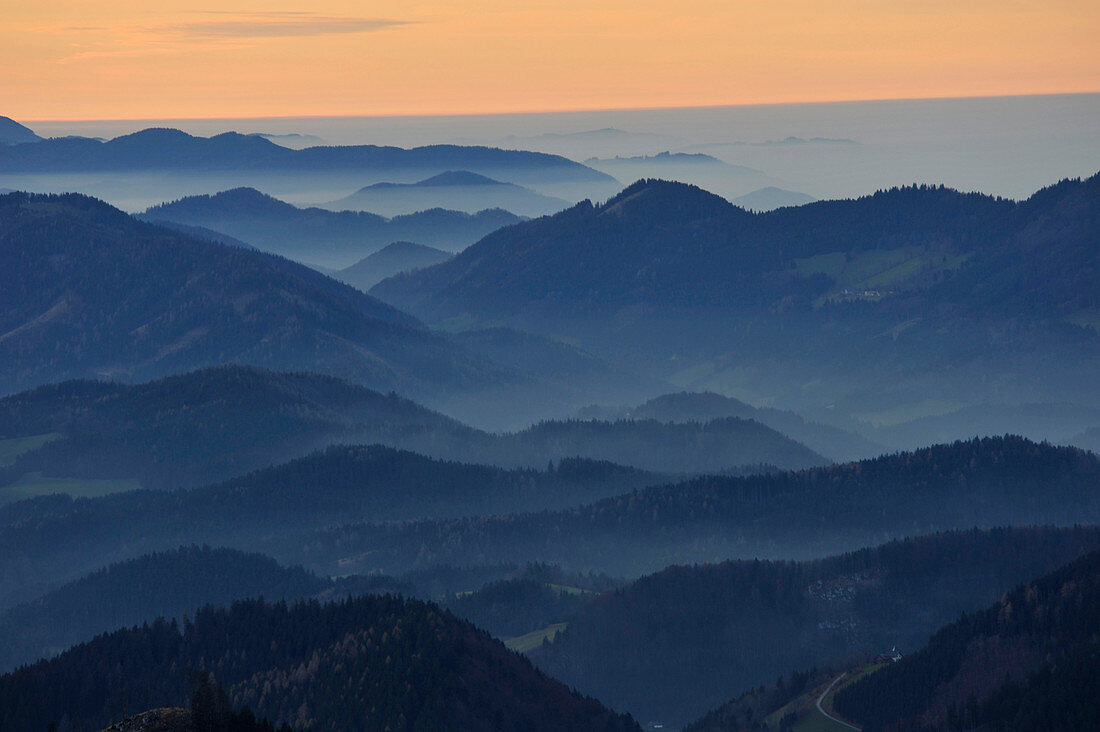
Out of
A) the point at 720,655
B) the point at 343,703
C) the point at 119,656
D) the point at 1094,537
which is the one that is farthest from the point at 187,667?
the point at 1094,537

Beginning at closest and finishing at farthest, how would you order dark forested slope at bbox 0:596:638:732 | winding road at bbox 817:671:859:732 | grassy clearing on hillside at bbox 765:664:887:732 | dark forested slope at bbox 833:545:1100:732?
dark forested slope at bbox 833:545:1100:732 < dark forested slope at bbox 0:596:638:732 < winding road at bbox 817:671:859:732 < grassy clearing on hillside at bbox 765:664:887:732

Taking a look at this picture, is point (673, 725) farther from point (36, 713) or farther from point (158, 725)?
point (158, 725)

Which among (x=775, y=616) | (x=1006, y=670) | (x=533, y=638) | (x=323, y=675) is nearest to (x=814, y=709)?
(x=1006, y=670)

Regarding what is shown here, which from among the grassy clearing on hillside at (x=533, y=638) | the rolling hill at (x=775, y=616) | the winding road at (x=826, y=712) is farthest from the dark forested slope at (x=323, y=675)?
the grassy clearing on hillside at (x=533, y=638)

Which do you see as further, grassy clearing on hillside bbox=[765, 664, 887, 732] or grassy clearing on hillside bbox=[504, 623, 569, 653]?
grassy clearing on hillside bbox=[504, 623, 569, 653]

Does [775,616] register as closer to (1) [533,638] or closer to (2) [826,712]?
Answer: (1) [533,638]

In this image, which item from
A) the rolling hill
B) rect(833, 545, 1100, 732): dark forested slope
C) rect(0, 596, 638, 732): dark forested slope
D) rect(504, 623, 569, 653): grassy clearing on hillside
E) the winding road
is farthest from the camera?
rect(504, 623, 569, 653): grassy clearing on hillside

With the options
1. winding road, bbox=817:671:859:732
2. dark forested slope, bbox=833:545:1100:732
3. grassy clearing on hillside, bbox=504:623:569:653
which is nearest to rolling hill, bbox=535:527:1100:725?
grassy clearing on hillside, bbox=504:623:569:653

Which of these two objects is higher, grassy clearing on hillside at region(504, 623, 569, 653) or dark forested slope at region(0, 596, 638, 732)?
dark forested slope at region(0, 596, 638, 732)

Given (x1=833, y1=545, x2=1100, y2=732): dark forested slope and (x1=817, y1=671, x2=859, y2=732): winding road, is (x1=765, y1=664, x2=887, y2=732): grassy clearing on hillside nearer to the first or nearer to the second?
(x1=817, y1=671, x2=859, y2=732): winding road
